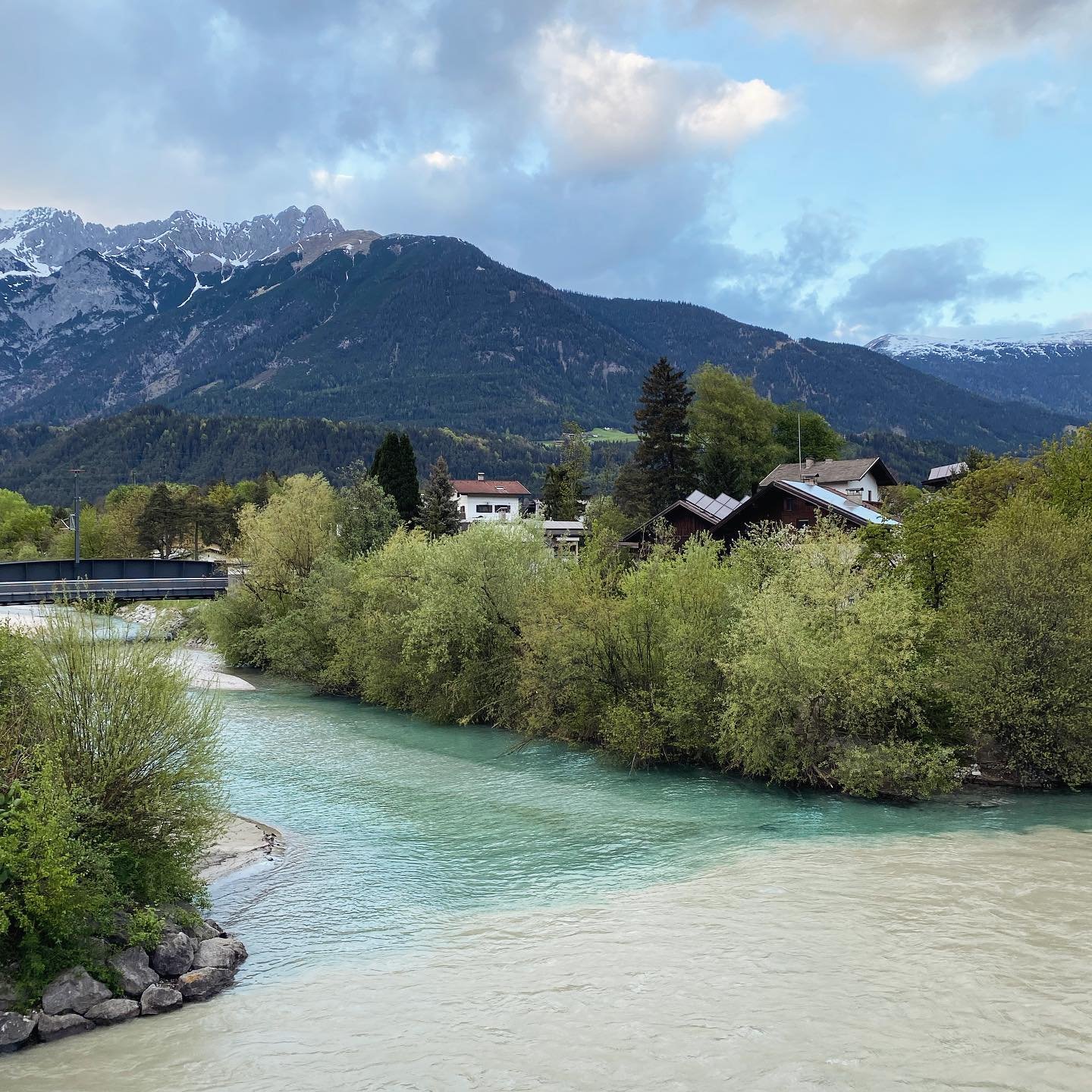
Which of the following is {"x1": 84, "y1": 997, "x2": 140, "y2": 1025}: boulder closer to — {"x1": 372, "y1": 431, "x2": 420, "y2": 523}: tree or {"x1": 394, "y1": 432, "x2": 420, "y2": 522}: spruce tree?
{"x1": 394, "y1": 432, "x2": 420, "y2": 522}: spruce tree

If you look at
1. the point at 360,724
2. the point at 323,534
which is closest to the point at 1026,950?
the point at 360,724

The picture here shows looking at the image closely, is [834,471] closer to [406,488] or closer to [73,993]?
[406,488]

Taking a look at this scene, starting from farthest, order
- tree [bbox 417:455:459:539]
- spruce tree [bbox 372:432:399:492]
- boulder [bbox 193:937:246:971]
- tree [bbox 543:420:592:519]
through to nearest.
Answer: tree [bbox 543:420:592:519] → spruce tree [bbox 372:432:399:492] → tree [bbox 417:455:459:539] → boulder [bbox 193:937:246:971]

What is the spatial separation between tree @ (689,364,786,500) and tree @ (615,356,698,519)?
6392 mm

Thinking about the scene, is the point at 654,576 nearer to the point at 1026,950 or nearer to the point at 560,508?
the point at 1026,950

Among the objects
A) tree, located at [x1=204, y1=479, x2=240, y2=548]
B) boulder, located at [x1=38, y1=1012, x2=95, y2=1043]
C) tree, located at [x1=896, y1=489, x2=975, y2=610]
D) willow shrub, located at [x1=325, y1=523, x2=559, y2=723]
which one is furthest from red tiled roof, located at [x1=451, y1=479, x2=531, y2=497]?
boulder, located at [x1=38, y1=1012, x2=95, y2=1043]

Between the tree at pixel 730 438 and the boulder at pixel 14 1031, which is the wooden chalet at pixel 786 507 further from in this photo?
the boulder at pixel 14 1031

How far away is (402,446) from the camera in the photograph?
83.8m

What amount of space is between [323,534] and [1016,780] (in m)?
44.8

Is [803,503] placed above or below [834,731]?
above

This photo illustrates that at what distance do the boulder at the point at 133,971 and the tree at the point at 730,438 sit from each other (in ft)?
223

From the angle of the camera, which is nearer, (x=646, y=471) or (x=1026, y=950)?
(x=1026, y=950)

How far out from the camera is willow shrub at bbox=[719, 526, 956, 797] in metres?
29.6

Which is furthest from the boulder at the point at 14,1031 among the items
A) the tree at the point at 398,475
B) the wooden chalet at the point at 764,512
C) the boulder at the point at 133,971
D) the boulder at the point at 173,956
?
the tree at the point at 398,475
